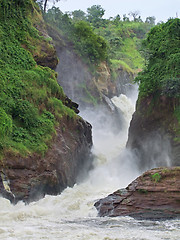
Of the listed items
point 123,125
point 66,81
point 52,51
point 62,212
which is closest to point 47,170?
point 62,212

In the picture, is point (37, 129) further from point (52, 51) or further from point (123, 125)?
point (123, 125)

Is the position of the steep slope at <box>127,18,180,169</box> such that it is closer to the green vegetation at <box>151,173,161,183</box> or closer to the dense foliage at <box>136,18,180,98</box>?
the dense foliage at <box>136,18,180,98</box>

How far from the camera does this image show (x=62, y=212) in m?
11.8

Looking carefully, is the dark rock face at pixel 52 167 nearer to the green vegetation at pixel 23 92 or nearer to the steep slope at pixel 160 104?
the green vegetation at pixel 23 92

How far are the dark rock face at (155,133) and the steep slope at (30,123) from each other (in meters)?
4.67

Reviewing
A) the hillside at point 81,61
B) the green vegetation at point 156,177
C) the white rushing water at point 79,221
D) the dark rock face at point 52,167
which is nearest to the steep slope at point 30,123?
the dark rock face at point 52,167

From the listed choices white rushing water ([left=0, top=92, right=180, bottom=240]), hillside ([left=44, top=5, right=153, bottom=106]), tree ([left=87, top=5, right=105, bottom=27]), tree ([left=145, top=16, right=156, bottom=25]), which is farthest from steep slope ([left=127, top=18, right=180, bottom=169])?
Result: tree ([left=145, top=16, right=156, bottom=25])

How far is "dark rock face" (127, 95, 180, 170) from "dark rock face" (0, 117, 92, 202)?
475 centimetres

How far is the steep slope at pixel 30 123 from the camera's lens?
40.1 ft

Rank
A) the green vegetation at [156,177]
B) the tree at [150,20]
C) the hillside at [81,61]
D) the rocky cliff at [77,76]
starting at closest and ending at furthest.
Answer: the green vegetation at [156,177] < the rocky cliff at [77,76] < the hillside at [81,61] < the tree at [150,20]

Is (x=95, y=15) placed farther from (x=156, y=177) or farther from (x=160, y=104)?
(x=156, y=177)

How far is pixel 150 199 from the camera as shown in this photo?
36.4 ft

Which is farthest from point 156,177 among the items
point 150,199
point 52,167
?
point 52,167

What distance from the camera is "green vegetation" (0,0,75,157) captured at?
13.3 meters
